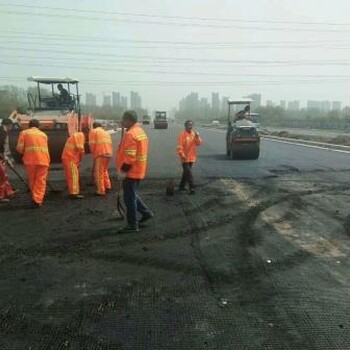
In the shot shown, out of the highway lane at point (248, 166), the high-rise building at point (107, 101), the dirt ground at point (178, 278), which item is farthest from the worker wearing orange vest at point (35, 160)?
the high-rise building at point (107, 101)

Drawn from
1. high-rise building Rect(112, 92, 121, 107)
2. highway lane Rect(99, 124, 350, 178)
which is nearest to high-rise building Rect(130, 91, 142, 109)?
high-rise building Rect(112, 92, 121, 107)

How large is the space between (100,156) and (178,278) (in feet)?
20.7

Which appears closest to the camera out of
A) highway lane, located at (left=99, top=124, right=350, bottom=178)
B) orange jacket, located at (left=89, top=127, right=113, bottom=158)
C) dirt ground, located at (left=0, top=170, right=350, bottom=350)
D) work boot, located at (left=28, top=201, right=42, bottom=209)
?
dirt ground, located at (left=0, top=170, right=350, bottom=350)

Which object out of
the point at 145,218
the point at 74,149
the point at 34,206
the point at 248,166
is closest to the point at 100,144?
the point at 74,149

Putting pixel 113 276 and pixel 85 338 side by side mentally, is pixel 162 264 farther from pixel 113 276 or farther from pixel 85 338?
pixel 85 338

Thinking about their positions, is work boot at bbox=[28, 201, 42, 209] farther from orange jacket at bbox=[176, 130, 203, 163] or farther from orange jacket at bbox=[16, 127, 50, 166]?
orange jacket at bbox=[176, 130, 203, 163]

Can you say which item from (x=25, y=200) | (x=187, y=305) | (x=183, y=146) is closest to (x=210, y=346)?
(x=187, y=305)

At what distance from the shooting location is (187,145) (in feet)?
41.0

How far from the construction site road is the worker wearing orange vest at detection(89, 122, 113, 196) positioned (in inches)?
20.9

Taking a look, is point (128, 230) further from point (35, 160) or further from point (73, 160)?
point (73, 160)

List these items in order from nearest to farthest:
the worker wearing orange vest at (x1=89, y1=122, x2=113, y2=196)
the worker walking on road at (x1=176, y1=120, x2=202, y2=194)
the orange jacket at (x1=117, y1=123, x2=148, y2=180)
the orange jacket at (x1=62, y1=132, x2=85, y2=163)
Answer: the orange jacket at (x1=117, y1=123, x2=148, y2=180) < the orange jacket at (x1=62, y1=132, x2=85, y2=163) < the worker wearing orange vest at (x1=89, y1=122, x2=113, y2=196) < the worker walking on road at (x1=176, y1=120, x2=202, y2=194)

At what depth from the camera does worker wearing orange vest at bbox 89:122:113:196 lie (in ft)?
38.4

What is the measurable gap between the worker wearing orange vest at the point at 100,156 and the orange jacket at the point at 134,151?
3.52m

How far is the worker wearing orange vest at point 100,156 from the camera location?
11.7 metres
